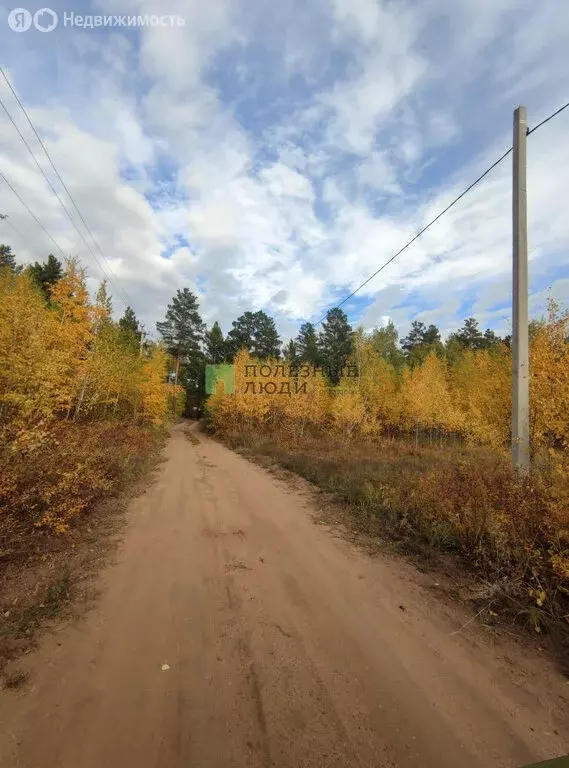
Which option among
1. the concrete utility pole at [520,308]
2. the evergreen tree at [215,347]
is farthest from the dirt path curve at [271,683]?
the evergreen tree at [215,347]

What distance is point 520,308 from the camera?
6.27 metres

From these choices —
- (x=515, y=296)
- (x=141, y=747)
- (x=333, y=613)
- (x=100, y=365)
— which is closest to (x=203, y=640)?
(x=141, y=747)

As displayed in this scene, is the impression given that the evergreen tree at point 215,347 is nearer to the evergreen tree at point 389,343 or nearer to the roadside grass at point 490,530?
the evergreen tree at point 389,343

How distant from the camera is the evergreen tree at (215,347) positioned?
51.5m

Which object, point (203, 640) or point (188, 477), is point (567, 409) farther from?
point (188, 477)

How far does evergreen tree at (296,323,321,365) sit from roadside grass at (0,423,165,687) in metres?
37.7

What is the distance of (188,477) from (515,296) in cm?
1073

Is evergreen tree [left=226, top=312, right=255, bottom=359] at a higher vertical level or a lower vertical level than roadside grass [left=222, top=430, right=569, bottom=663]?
higher

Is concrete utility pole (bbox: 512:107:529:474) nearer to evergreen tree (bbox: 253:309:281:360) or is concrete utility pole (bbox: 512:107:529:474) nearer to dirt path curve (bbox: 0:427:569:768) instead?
dirt path curve (bbox: 0:427:569:768)

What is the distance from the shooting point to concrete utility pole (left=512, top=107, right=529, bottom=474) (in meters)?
6.19

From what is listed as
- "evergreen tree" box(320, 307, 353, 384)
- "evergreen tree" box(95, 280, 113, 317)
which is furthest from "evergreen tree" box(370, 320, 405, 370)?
"evergreen tree" box(95, 280, 113, 317)

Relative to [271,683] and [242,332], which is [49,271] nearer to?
[242,332]

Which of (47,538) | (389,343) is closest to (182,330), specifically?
(389,343)

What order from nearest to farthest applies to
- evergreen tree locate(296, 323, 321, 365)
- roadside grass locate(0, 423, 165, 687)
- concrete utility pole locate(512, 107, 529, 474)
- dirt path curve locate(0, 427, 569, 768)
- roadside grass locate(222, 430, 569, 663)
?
dirt path curve locate(0, 427, 569, 768) < roadside grass locate(0, 423, 165, 687) < roadside grass locate(222, 430, 569, 663) < concrete utility pole locate(512, 107, 529, 474) < evergreen tree locate(296, 323, 321, 365)
